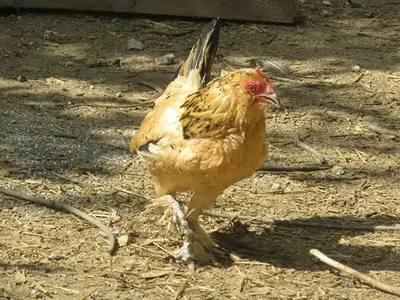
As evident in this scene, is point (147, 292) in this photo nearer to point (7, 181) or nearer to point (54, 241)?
point (54, 241)

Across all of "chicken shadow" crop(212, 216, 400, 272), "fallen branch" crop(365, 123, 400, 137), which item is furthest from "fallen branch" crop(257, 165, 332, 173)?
"fallen branch" crop(365, 123, 400, 137)

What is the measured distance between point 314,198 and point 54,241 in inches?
82.2

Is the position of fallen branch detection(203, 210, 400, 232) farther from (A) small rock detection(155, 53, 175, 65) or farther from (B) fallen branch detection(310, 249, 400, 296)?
(A) small rock detection(155, 53, 175, 65)

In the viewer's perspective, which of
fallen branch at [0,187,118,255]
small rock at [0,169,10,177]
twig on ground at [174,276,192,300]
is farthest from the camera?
small rock at [0,169,10,177]

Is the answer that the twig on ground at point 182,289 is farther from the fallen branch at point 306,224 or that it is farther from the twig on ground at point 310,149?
the twig on ground at point 310,149

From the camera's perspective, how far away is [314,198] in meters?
6.77

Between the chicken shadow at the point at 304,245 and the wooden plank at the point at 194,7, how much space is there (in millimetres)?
3994

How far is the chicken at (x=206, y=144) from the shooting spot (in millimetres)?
5391

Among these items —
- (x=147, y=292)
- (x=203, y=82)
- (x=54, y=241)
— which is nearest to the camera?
(x=147, y=292)

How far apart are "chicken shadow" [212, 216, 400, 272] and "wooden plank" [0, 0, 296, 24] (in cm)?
399

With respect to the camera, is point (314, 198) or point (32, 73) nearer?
point (314, 198)

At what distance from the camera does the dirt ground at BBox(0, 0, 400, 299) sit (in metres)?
5.54

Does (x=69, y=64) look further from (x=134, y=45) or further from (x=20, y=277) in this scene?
(x=20, y=277)

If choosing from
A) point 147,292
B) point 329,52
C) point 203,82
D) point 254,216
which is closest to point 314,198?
point 254,216
